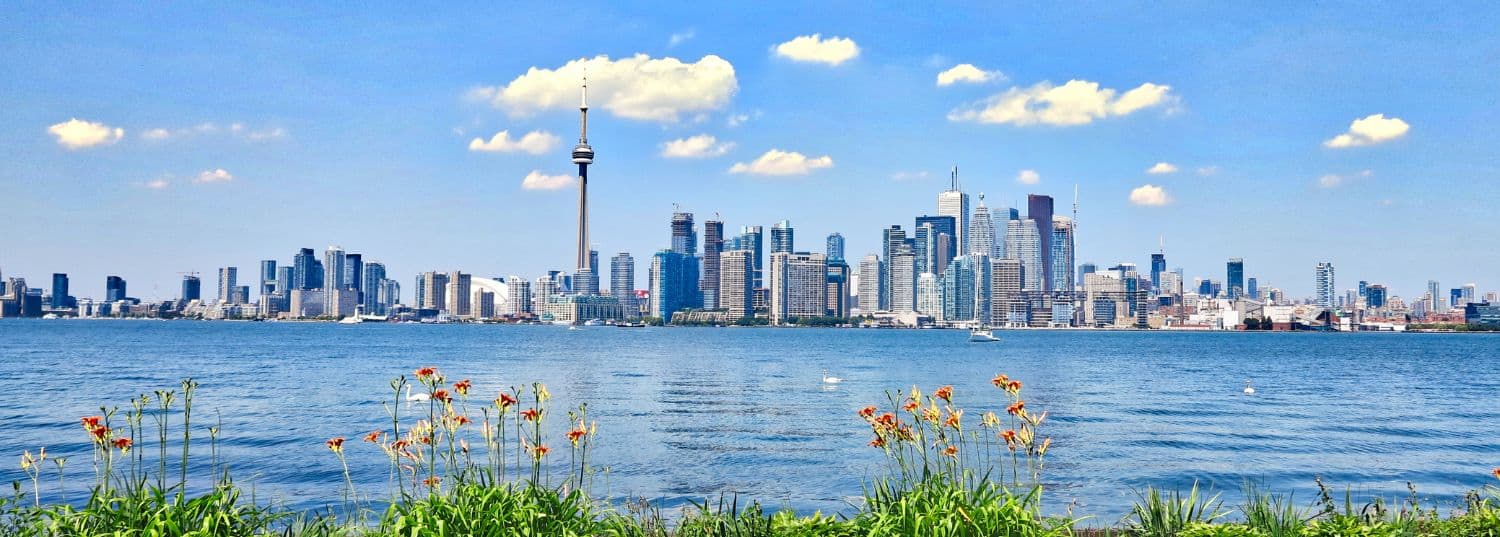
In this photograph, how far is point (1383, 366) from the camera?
9119 cm

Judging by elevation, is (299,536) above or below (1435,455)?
above

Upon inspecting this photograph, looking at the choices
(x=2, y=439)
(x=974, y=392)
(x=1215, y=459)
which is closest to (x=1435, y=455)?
(x=1215, y=459)

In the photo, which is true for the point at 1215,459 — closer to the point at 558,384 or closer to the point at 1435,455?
the point at 1435,455

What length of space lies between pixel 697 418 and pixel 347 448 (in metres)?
13.2

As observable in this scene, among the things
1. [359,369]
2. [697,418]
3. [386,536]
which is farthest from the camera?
[359,369]

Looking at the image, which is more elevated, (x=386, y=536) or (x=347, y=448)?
(x=386, y=536)

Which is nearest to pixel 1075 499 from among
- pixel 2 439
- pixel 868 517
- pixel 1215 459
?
pixel 1215 459

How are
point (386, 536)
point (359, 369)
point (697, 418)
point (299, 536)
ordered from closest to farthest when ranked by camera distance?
1. point (386, 536)
2. point (299, 536)
3. point (697, 418)
4. point (359, 369)

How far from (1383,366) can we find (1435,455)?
7255 cm

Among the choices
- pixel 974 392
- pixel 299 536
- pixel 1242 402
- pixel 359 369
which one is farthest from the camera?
pixel 359 369

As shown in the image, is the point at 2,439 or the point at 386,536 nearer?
the point at 386,536

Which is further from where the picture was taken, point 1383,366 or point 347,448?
point 1383,366

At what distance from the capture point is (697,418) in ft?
123

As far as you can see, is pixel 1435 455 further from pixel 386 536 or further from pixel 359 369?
pixel 359 369
